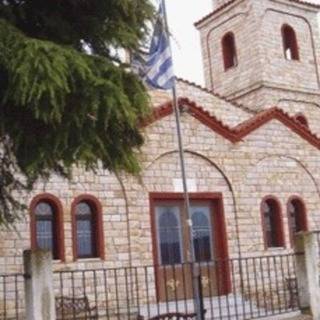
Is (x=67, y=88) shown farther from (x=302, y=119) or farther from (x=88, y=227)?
(x=302, y=119)

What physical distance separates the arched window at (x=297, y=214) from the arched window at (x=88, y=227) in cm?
545

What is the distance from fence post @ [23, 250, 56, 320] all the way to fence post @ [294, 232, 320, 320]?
4.07 metres

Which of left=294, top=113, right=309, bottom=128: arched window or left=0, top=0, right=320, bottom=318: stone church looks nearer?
left=0, top=0, right=320, bottom=318: stone church

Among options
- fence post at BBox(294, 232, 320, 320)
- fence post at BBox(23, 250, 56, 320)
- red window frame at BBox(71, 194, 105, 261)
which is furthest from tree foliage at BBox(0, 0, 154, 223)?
red window frame at BBox(71, 194, 105, 261)

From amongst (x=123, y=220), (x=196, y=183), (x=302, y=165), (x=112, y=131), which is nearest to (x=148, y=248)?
(x=123, y=220)

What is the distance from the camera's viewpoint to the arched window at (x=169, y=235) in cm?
1430

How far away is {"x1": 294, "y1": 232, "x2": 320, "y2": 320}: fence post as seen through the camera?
9609mm

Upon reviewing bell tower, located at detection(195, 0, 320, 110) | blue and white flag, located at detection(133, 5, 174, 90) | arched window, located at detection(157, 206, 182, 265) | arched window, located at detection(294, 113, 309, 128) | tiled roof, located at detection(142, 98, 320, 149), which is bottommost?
arched window, located at detection(157, 206, 182, 265)

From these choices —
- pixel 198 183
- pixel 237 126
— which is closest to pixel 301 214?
pixel 237 126

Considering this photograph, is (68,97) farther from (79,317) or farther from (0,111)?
(79,317)

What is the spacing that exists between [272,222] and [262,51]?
803cm

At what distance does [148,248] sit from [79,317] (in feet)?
8.97

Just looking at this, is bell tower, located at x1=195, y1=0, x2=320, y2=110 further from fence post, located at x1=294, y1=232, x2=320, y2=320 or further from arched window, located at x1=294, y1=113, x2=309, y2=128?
fence post, located at x1=294, y1=232, x2=320, y2=320

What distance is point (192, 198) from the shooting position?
14836mm
